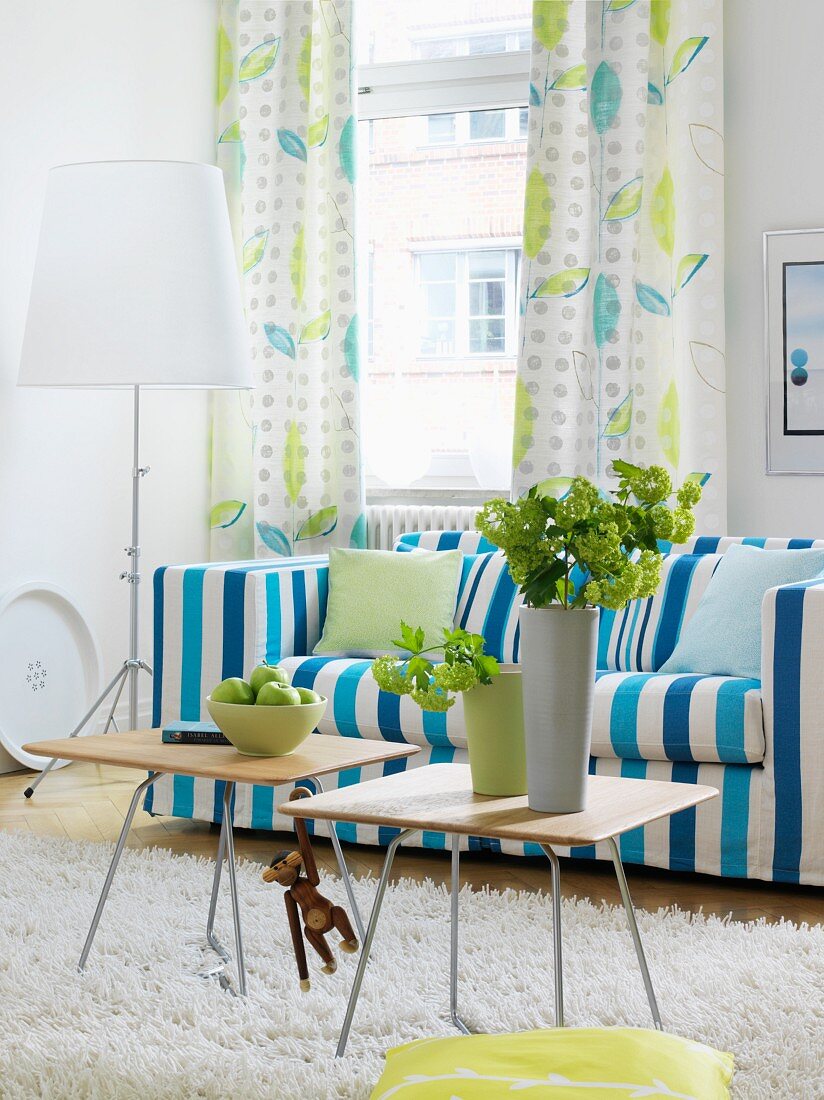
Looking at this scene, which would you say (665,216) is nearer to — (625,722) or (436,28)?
(436,28)

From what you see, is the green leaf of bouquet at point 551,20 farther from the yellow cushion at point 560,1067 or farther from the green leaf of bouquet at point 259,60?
the yellow cushion at point 560,1067

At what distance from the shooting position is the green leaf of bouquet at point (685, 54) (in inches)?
169

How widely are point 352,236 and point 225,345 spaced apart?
1071mm

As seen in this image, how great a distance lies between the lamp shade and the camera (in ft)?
12.4

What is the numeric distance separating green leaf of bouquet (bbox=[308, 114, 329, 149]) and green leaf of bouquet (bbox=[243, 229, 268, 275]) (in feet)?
1.18

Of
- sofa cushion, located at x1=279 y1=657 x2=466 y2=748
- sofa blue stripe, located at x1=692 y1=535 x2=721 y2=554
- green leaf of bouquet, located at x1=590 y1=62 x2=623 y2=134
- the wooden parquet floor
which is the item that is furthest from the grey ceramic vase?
green leaf of bouquet, located at x1=590 y1=62 x2=623 y2=134

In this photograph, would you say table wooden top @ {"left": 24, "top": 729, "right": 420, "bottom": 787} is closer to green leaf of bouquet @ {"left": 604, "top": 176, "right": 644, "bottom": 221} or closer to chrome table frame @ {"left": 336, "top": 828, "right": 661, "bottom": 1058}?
chrome table frame @ {"left": 336, "top": 828, "right": 661, "bottom": 1058}

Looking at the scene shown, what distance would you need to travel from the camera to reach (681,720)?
9.54ft

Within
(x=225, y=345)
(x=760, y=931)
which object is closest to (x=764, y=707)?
(x=760, y=931)

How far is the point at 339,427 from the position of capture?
4.82 meters

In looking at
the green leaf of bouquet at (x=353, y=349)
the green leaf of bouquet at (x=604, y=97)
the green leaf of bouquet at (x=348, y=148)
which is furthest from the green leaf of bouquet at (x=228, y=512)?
the green leaf of bouquet at (x=604, y=97)

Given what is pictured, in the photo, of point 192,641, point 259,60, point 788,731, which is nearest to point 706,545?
point 788,731

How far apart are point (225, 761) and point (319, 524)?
2.70 m

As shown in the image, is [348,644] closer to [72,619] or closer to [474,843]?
[474,843]
